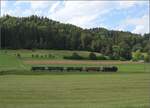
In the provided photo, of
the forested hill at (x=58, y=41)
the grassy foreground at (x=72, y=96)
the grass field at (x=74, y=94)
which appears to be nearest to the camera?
the grassy foreground at (x=72, y=96)

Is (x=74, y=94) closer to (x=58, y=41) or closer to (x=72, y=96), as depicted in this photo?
(x=72, y=96)

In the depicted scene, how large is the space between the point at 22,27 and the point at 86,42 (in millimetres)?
30328

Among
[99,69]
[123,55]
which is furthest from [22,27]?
[99,69]

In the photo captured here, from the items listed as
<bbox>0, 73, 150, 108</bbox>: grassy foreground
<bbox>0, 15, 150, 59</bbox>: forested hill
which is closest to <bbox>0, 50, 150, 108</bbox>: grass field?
<bbox>0, 73, 150, 108</bbox>: grassy foreground

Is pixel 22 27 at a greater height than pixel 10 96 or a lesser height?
greater

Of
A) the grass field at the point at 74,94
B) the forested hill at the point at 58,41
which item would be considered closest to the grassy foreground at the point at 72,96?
the grass field at the point at 74,94

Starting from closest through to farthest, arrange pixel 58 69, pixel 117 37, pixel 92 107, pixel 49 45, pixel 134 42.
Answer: pixel 92 107
pixel 58 69
pixel 49 45
pixel 134 42
pixel 117 37

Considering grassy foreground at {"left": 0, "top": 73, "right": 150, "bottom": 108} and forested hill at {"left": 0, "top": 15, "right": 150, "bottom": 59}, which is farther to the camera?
forested hill at {"left": 0, "top": 15, "right": 150, "bottom": 59}

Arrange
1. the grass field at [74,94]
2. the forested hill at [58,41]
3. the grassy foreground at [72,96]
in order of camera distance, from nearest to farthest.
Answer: the grassy foreground at [72,96] < the grass field at [74,94] < the forested hill at [58,41]

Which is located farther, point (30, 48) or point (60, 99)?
point (30, 48)

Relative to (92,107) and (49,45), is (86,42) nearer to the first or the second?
(49,45)

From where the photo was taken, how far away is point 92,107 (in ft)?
44.0

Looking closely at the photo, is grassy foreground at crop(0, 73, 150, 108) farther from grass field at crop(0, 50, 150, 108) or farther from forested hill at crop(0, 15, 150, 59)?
forested hill at crop(0, 15, 150, 59)

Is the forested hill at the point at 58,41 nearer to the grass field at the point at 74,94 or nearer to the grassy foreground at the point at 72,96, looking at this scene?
the grass field at the point at 74,94
